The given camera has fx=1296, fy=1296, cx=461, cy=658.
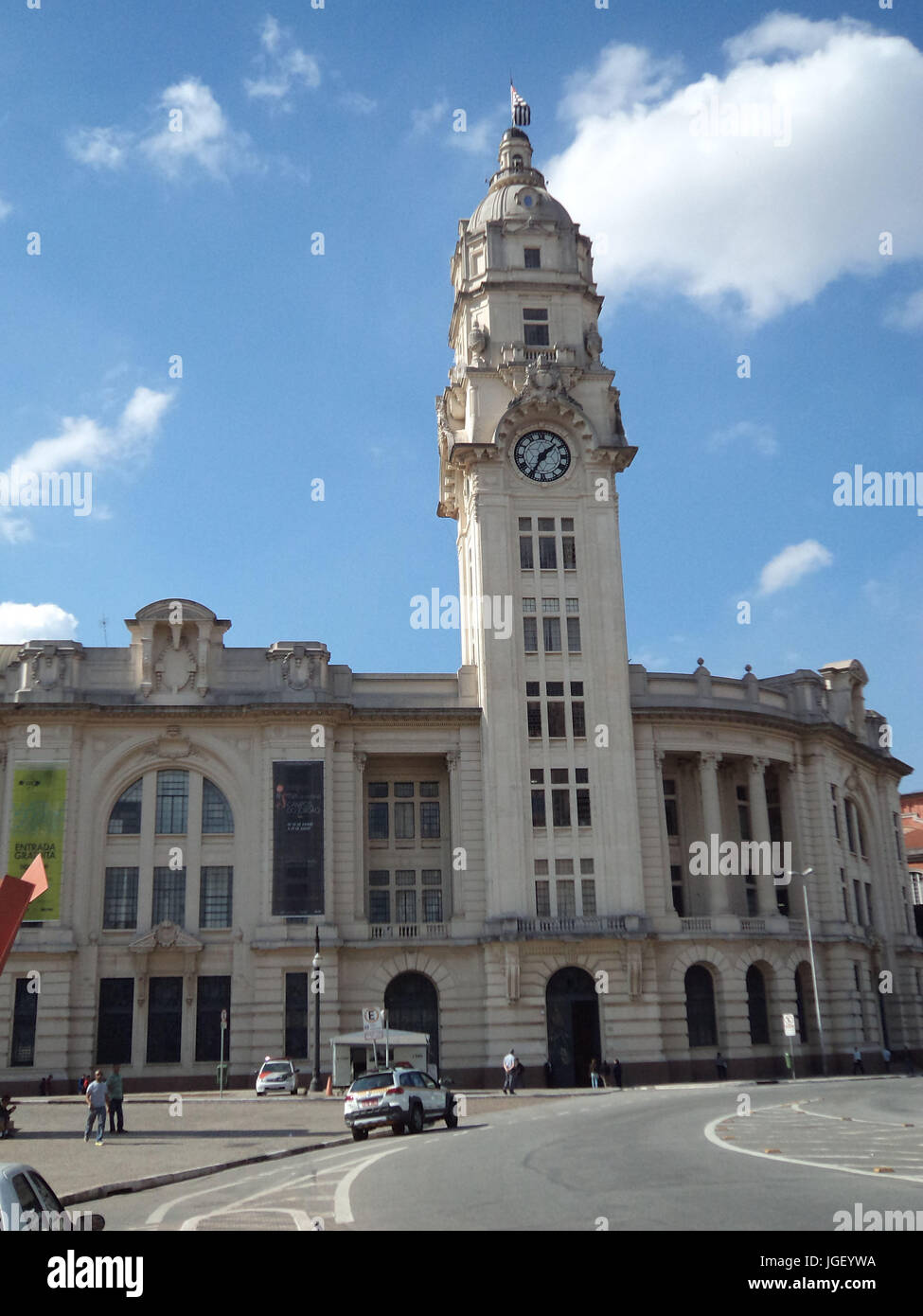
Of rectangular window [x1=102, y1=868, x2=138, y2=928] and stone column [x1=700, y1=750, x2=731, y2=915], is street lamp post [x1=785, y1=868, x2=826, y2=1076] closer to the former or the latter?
stone column [x1=700, y1=750, x2=731, y2=915]

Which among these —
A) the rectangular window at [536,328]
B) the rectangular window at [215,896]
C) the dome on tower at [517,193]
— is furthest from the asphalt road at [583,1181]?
the dome on tower at [517,193]

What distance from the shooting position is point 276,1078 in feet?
169

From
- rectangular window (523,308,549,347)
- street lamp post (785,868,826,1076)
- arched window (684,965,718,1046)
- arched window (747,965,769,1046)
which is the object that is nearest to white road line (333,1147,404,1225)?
arched window (684,965,718,1046)

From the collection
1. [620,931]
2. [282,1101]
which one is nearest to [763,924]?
[620,931]

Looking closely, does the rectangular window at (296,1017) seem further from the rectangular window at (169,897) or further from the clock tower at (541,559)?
the clock tower at (541,559)

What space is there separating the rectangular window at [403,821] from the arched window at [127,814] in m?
12.5

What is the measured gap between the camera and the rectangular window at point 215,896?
193ft

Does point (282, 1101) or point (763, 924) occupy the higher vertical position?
point (763, 924)

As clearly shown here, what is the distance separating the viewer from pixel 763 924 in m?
62.5

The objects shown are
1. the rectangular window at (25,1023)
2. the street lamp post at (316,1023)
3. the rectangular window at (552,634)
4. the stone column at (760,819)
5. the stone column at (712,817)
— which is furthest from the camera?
the stone column at (760,819)

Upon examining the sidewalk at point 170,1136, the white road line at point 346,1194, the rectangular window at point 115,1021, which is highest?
the rectangular window at point 115,1021

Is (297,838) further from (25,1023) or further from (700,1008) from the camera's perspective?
(700,1008)
